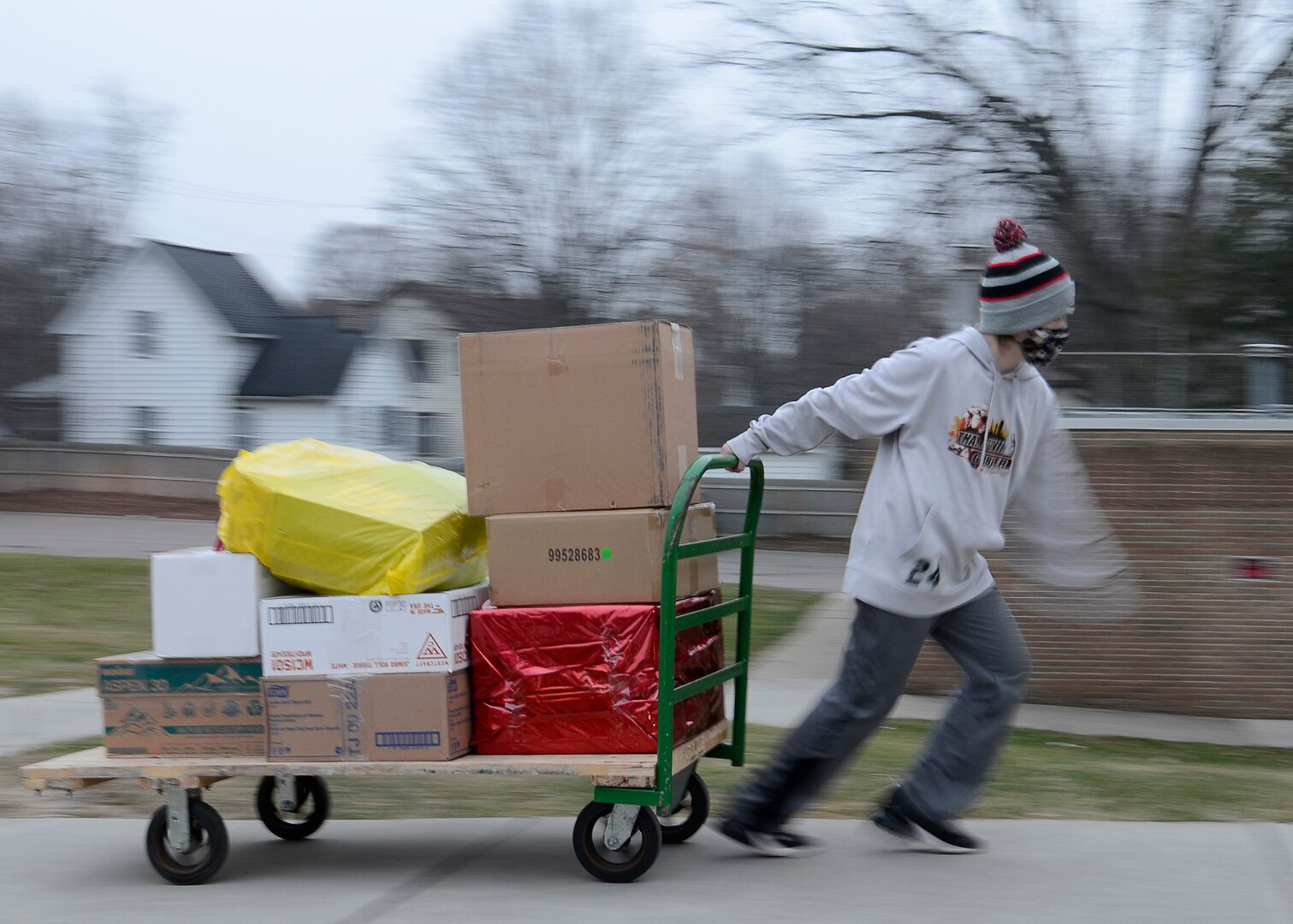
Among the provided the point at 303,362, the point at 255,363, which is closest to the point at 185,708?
the point at 303,362

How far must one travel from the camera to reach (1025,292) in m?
4.05

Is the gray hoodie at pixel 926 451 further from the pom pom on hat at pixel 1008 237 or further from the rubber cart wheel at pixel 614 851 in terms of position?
the rubber cart wheel at pixel 614 851

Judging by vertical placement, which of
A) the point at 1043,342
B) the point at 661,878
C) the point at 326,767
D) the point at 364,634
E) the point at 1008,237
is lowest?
the point at 661,878

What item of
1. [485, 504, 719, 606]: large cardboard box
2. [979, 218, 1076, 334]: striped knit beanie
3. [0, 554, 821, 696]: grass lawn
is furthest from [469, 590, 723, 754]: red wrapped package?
[0, 554, 821, 696]: grass lawn

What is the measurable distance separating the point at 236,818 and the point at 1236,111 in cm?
1276

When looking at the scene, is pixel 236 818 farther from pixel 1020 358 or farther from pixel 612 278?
pixel 612 278

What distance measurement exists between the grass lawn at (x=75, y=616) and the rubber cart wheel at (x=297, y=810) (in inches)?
146

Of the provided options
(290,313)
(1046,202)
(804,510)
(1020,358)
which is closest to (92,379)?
(290,313)

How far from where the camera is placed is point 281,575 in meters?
4.11

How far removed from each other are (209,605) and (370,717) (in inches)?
24.4

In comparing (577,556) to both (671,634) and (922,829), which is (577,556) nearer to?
(671,634)

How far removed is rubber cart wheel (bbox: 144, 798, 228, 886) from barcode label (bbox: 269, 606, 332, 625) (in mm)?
630

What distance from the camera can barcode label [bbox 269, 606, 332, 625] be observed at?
159 inches

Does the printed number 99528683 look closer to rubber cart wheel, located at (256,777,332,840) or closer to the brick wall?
rubber cart wheel, located at (256,777,332,840)
